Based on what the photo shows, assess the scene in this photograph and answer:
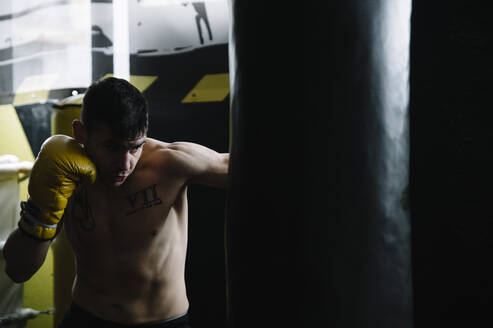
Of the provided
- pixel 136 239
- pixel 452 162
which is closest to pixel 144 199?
pixel 136 239

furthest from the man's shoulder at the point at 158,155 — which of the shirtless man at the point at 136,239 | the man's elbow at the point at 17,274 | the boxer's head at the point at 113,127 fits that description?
the man's elbow at the point at 17,274

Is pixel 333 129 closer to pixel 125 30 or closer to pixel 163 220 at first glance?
pixel 163 220

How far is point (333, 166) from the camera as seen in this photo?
591 mm

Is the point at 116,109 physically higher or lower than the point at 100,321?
higher

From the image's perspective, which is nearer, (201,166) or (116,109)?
(116,109)

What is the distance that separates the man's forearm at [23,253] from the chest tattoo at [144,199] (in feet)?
1.00

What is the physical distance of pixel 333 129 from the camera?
1.93 ft

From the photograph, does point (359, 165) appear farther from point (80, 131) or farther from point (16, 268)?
point (16, 268)

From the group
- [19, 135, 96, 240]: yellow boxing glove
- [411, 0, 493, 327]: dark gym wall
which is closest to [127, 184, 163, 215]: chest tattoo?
[19, 135, 96, 240]: yellow boxing glove

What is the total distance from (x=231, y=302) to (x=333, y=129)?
0.32 m

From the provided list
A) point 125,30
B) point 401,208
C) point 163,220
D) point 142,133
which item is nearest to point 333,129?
point 401,208

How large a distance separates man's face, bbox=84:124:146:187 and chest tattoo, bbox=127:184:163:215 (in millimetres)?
200

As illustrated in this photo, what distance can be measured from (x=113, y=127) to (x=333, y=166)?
849mm

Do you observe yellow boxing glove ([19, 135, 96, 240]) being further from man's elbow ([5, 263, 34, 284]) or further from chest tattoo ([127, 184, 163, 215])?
chest tattoo ([127, 184, 163, 215])
